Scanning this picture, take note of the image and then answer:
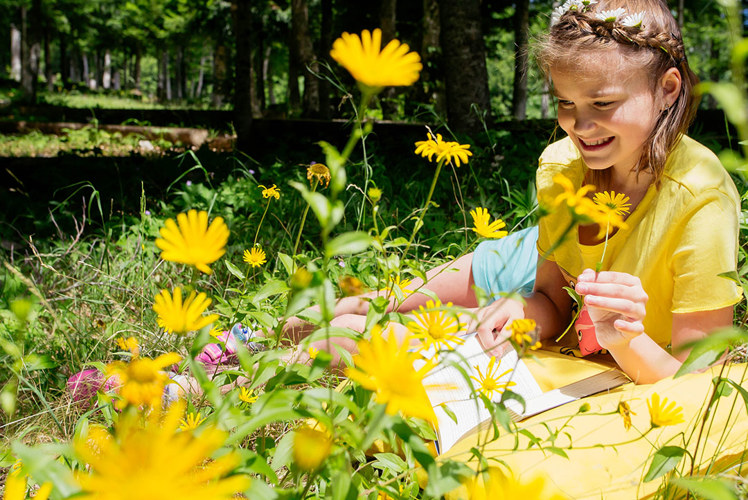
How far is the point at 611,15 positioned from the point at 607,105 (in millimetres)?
233

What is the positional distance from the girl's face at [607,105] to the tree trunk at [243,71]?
13.2 ft

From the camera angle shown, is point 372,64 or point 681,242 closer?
point 372,64

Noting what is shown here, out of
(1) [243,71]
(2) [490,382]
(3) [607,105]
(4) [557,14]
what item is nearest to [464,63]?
(1) [243,71]

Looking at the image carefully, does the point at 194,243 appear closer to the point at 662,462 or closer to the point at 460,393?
the point at 662,462

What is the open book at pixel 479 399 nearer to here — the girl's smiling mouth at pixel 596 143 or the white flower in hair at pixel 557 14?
the girl's smiling mouth at pixel 596 143

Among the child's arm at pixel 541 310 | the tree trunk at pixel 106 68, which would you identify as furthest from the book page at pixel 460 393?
the tree trunk at pixel 106 68

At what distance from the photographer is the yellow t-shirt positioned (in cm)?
133

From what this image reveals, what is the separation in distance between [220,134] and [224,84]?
5913mm

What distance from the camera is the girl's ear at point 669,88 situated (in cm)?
145

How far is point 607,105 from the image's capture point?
1403 mm

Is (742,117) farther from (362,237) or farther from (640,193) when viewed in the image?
(640,193)

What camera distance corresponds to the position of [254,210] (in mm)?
3223

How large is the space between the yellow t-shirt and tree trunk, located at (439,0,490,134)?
2.80m

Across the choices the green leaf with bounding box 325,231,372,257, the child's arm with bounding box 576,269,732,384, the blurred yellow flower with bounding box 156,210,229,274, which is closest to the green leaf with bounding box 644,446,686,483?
the child's arm with bounding box 576,269,732,384
